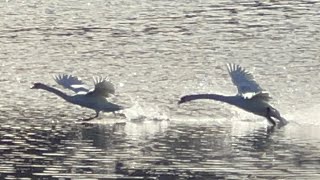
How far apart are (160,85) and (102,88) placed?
13.4 ft

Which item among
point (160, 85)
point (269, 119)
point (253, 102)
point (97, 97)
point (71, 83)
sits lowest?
point (269, 119)

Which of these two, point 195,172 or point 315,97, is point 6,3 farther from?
point 195,172

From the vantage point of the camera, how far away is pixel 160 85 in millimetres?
26672

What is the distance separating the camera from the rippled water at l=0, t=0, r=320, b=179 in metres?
17.2

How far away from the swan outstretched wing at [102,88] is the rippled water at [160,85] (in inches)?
20.3

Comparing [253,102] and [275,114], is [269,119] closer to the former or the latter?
[275,114]

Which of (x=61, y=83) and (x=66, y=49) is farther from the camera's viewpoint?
(x=66, y=49)

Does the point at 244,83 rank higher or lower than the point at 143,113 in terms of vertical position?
higher

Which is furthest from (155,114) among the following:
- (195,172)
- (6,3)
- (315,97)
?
(6,3)

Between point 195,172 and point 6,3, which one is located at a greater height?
point 6,3

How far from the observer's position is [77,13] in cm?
4191

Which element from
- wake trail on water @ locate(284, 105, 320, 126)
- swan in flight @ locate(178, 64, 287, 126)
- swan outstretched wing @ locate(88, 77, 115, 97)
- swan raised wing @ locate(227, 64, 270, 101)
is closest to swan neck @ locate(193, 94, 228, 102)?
swan in flight @ locate(178, 64, 287, 126)

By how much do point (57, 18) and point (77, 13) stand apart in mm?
1448

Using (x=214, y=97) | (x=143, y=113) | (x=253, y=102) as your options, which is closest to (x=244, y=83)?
(x=214, y=97)
